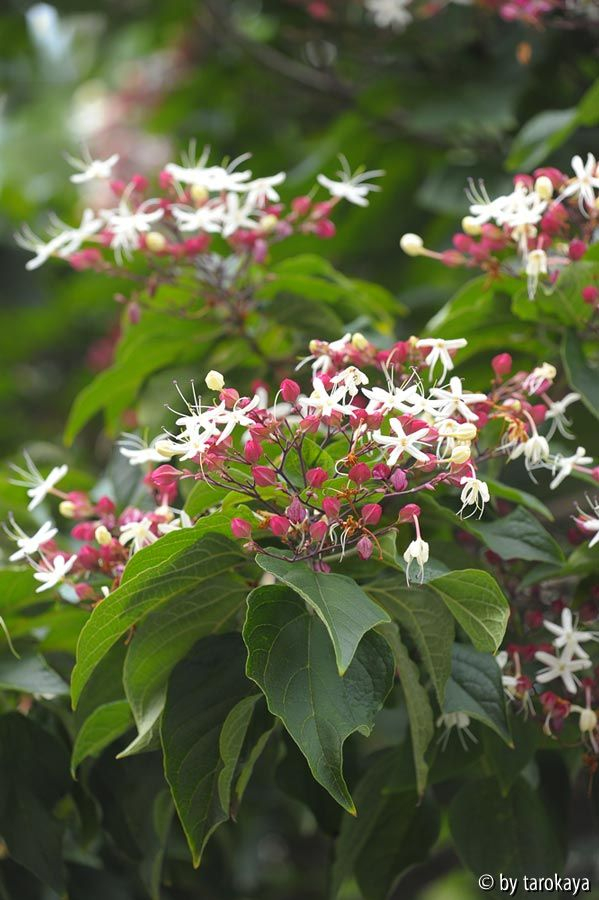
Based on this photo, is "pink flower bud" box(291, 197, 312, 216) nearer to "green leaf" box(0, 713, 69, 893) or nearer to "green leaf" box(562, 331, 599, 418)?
"green leaf" box(562, 331, 599, 418)

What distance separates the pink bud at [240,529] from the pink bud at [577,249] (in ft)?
2.11

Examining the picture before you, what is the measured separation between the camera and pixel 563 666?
147 centimetres

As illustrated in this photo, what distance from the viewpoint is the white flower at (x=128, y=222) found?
5.70ft

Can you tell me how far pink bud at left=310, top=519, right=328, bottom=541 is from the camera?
4.16 feet

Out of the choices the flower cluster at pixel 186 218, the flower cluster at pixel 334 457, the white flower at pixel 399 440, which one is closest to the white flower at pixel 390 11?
the flower cluster at pixel 186 218

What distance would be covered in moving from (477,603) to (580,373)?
18.9 inches

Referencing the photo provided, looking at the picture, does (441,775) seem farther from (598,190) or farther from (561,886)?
(598,190)

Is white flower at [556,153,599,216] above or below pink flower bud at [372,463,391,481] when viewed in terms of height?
above

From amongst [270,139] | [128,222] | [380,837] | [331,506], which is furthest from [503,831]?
[270,139]

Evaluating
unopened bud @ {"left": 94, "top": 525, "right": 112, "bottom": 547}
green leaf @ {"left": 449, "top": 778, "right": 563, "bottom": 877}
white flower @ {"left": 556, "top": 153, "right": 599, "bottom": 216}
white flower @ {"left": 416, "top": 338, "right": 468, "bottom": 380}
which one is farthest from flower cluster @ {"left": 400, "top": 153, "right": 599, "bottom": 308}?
green leaf @ {"left": 449, "top": 778, "right": 563, "bottom": 877}

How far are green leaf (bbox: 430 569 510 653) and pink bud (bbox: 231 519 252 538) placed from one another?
0.22 meters

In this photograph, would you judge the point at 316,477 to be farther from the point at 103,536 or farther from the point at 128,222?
the point at 128,222

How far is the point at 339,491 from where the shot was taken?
1.31m

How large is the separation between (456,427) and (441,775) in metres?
0.56
